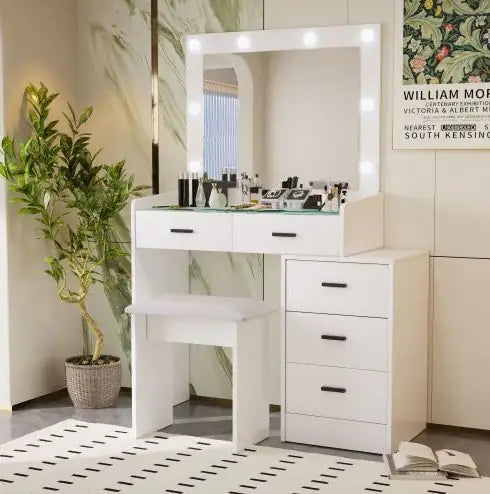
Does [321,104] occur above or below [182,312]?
above

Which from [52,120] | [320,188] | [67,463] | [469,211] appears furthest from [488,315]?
[52,120]

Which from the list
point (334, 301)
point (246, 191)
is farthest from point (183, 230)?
point (334, 301)

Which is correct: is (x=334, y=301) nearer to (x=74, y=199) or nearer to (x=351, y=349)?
(x=351, y=349)

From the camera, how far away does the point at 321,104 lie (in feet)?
14.8

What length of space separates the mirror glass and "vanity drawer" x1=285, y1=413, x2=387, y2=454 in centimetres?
108

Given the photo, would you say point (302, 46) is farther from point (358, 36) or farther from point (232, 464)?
point (232, 464)

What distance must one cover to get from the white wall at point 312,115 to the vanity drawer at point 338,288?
58cm

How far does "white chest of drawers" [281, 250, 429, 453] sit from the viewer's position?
13.0 ft

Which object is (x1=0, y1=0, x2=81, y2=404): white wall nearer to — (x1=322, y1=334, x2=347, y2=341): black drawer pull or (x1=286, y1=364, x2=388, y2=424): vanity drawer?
(x1=286, y1=364, x2=388, y2=424): vanity drawer

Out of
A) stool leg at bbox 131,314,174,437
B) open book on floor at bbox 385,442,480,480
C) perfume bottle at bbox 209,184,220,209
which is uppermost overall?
perfume bottle at bbox 209,184,220,209

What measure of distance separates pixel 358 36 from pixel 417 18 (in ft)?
0.89

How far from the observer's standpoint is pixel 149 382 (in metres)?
4.36

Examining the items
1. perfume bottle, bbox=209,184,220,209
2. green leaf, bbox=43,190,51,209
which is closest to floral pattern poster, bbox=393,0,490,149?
perfume bottle, bbox=209,184,220,209

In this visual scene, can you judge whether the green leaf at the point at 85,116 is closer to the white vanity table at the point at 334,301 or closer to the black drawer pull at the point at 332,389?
the white vanity table at the point at 334,301
